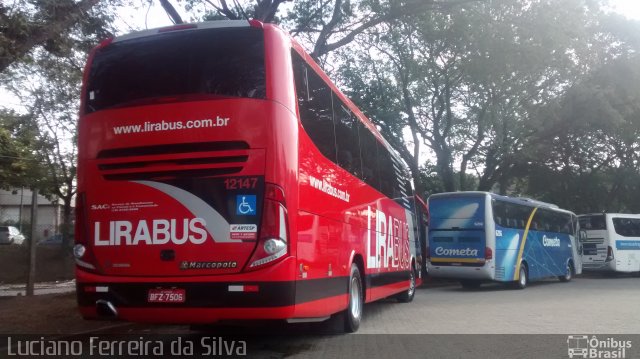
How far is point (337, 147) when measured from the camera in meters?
8.02

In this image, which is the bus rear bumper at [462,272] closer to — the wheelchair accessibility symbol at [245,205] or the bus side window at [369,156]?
the bus side window at [369,156]

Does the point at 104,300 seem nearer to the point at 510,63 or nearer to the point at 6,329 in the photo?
the point at 6,329

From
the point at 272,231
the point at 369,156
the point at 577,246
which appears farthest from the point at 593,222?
the point at 272,231

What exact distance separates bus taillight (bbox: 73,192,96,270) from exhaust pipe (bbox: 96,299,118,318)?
445mm

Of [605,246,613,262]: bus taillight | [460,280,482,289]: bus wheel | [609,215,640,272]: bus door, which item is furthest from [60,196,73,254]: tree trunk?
[609,215,640,272]: bus door

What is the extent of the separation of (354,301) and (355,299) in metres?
0.09

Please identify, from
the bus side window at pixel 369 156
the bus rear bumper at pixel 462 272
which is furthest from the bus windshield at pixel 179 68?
the bus rear bumper at pixel 462 272

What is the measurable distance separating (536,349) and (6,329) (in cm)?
746

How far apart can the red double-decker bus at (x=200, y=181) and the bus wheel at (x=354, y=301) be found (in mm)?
1157

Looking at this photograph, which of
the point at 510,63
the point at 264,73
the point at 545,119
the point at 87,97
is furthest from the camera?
the point at 545,119

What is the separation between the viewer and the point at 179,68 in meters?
6.49

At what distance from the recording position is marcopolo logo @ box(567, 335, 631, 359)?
6.86m

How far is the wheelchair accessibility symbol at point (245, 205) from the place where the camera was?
6.02 m

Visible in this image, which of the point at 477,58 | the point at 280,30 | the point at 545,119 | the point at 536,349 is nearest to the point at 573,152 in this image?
the point at 545,119
